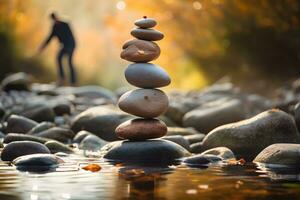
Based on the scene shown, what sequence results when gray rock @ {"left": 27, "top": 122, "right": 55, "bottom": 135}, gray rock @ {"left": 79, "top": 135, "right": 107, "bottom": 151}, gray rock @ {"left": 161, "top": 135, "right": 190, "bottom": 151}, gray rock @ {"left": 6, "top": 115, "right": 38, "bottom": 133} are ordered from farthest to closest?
gray rock @ {"left": 6, "top": 115, "right": 38, "bottom": 133}
gray rock @ {"left": 27, "top": 122, "right": 55, "bottom": 135}
gray rock @ {"left": 79, "top": 135, "right": 107, "bottom": 151}
gray rock @ {"left": 161, "top": 135, "right": 190, "bottom": 151}

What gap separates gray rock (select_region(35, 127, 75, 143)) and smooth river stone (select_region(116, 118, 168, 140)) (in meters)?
1.70

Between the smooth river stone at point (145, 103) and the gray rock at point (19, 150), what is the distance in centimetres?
112

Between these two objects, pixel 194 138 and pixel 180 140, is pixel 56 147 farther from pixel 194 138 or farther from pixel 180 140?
pixel 194 138

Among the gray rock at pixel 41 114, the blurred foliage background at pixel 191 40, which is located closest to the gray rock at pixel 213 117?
the gray rock at pixel 41 114

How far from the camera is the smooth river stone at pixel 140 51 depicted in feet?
26.8

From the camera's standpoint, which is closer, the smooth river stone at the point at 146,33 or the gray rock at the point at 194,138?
the smooth river stone at the point at 146,33

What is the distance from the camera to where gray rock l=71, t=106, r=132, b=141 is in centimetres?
998

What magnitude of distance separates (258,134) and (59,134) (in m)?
2.73

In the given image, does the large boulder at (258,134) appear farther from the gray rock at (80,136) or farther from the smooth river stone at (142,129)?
the gray rock at (80,136)

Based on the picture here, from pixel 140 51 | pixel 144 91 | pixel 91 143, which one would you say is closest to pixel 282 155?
pixel 144 91

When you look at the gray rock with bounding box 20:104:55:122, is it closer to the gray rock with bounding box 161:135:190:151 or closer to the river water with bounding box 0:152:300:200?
the gray rock with bounding box 161:135:190:151

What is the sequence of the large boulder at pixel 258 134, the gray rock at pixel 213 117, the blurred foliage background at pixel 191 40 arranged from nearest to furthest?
the large boulder at pixel 258 134 < the gray rock at pixel 213 117 < the blurred foliage background at pixel 191 40

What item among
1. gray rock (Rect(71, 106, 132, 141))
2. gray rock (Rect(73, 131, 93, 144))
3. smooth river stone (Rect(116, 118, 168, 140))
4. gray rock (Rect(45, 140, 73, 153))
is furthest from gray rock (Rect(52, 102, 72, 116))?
smooth river stone (Rect(116, 118, 168, 140))

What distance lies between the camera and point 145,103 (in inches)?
317
